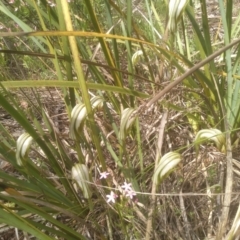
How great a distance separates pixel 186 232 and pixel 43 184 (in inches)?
10.6

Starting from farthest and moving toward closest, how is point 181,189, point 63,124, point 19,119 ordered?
1. point 63,124
2. point 181,189
3. point 19,119

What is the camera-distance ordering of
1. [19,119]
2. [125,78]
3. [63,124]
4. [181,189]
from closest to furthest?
[19,119], [181,189], [63,124], [125,78]

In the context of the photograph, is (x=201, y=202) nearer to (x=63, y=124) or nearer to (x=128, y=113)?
(x=128, y=113)

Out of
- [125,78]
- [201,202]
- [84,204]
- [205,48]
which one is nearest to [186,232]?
[201,202]

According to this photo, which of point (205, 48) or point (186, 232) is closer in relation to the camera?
point (186, 232)

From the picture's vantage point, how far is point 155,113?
3.17ft

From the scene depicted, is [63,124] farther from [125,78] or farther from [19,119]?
[19,119]

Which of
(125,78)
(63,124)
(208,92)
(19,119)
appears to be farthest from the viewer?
(125,78)

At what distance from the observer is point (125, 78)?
130 centimetres

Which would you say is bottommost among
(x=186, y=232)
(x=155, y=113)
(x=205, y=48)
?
(x=186, y=232)

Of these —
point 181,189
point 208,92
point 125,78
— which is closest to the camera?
point 181,189

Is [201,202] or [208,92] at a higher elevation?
[208,92]

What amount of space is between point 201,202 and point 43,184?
0.29 meters

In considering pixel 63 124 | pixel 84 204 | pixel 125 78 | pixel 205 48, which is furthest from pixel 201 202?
pixel 125 78
